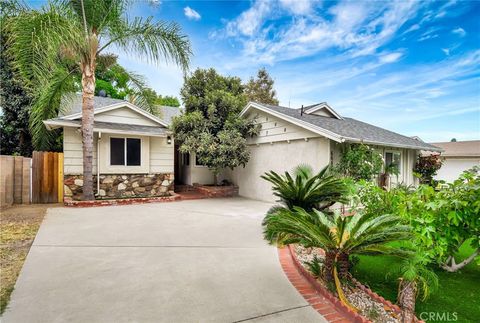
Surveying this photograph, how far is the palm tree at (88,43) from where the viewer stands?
787 cm

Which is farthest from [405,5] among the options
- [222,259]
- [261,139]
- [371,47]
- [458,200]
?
[222,259]

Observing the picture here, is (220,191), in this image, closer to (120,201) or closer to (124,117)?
(120,201)

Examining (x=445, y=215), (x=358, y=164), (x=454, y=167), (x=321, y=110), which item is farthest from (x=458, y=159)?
(x=445, y=215)

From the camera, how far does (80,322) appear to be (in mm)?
2773

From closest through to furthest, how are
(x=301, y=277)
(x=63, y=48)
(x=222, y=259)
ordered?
(x=301, y=277) → (x=222, y=259) → (x=63, y=48)

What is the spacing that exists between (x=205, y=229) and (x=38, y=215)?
5.39 metres

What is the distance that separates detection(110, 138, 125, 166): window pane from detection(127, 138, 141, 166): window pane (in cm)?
25

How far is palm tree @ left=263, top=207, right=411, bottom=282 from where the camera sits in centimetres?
309

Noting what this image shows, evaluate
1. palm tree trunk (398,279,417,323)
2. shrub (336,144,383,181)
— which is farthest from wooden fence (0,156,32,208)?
palm tree trunk (398,279,417,323)

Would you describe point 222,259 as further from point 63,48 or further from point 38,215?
point 63,48

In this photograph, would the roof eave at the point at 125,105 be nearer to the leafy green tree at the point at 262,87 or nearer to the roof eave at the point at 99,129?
the roof eave at the point at 99,129

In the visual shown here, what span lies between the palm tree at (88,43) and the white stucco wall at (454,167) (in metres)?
20.8

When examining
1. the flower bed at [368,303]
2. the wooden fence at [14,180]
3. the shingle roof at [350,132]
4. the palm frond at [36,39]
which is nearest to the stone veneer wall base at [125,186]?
the wooden fence at [14,180]

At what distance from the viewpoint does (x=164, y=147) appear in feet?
42.0
